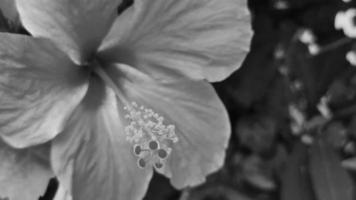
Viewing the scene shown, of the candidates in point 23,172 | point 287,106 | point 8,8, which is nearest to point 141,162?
point 23,172

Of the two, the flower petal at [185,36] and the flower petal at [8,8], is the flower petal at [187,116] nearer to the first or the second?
the flower petal at [185,36]

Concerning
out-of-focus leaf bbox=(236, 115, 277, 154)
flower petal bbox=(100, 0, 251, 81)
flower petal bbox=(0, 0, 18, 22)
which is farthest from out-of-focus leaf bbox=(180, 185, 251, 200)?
flower petal bbox=(0, 0, 18, 22)

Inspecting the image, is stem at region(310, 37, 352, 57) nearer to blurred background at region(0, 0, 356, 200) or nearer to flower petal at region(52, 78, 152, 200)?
blurred background at region(0, 0, 356, 200)

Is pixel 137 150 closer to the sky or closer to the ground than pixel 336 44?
closer to the sky

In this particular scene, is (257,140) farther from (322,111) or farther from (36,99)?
(36,99)

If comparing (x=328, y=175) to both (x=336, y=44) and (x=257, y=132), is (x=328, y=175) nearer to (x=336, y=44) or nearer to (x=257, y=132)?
(x=257, y=132)

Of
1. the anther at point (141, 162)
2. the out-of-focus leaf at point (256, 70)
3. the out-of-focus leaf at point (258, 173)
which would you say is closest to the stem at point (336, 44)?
the out-of-focus leaf at point (256, 70)

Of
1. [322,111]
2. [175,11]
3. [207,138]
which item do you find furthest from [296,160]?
[175,11]

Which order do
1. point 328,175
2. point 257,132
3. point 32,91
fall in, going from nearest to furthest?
point 32,91 → point 328,175 → point 257,132
